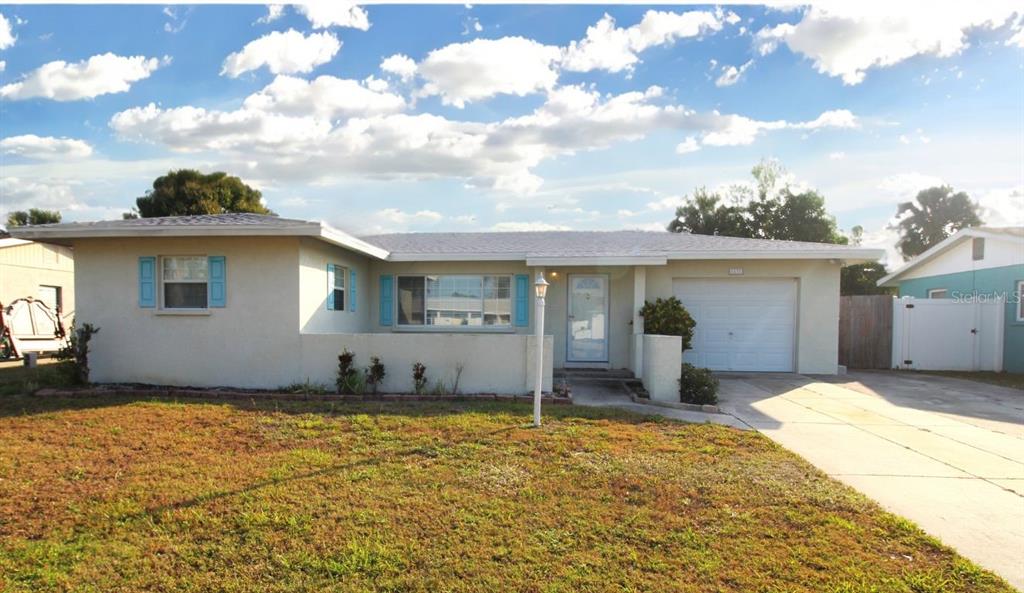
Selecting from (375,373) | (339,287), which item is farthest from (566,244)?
(375,373)

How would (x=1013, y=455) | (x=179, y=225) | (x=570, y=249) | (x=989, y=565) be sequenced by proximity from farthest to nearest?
(x=570, y=249)
(x=179, y=225)
(x=1013, y=455)
(x=989, y=565)

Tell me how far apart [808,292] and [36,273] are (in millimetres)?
22308

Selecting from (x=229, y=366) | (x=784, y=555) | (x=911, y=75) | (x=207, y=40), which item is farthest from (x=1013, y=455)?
(x=207, y=40)

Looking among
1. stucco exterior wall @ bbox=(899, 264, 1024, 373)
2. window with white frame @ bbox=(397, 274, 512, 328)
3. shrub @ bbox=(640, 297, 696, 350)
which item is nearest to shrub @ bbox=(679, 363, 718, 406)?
shrub @ bbox=(640, 297, 696, 350)

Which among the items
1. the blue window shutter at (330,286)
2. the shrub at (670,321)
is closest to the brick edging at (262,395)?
the blue window shutter at (330,286)

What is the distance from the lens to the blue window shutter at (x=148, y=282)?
8883mm

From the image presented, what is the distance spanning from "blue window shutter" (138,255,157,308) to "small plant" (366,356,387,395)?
405cm

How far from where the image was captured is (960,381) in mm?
11273

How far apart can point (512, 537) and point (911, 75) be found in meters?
12.3

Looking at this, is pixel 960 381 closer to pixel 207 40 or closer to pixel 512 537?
pixel 512 537

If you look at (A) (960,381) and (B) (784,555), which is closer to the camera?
(B) (784,555)

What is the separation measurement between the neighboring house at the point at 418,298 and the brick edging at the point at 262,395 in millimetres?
352

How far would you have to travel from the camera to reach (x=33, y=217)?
28719mm

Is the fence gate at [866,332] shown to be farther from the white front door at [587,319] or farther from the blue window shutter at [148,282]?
the blue window shutter at [148,282]
